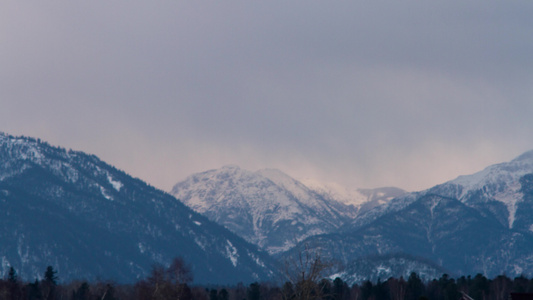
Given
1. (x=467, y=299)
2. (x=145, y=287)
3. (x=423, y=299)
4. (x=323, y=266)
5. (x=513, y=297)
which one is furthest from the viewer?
(x=145, y=287)

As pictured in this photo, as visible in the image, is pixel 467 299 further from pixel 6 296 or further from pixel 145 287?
pixel 6 296

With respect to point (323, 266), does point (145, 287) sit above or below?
above

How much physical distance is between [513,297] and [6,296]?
4163 inches

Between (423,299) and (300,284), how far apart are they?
63.7ft

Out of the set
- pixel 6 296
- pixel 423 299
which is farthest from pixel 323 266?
pixel 6 296

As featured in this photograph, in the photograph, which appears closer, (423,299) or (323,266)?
(323,266)

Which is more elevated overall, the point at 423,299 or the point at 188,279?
the point at 188,279

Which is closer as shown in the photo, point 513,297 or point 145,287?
point 513,297

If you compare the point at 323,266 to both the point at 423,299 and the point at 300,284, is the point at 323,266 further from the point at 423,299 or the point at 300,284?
the point at 423,299

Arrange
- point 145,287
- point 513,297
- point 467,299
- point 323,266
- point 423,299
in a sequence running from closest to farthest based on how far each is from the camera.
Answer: point 323,266 → point 423,299 → point 513,297 → point 467,299 → point 145,287

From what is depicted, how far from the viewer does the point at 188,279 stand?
196250mm

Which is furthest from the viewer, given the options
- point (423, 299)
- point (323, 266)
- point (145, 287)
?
point (145, 287)

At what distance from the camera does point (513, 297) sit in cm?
13088

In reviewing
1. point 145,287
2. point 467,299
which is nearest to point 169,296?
point 145,287
